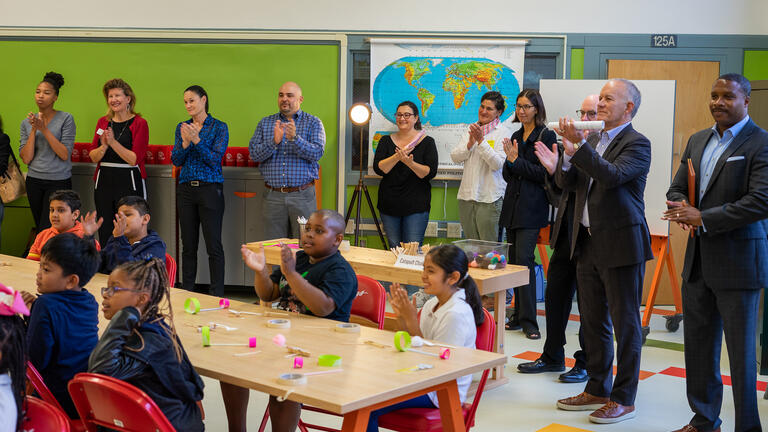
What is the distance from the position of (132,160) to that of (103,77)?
4.55 ft

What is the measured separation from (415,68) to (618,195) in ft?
11.9

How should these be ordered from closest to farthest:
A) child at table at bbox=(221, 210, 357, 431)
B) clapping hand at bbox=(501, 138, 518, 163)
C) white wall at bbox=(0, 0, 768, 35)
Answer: child at table at bbox=(221, 210, 357, 431), clapping hand at bbox=(501, 138, 518, 163), white wall at bbox=(0, 0, 768, 35)

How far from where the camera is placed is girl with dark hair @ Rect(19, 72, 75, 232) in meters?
6.79

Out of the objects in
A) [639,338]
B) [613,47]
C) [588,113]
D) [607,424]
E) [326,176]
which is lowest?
[607,424]

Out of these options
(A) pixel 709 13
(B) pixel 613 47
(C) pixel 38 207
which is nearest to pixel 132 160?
(C) pixel 38 207

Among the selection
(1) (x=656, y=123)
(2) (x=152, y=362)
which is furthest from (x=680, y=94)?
(2) (x=152, y=362)

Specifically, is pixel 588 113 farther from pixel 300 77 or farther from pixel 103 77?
pixel 103 77

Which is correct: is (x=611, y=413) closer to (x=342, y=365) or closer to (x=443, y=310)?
(x=443, y=310)

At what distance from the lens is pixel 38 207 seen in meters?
6.98

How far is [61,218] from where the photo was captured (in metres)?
4.75

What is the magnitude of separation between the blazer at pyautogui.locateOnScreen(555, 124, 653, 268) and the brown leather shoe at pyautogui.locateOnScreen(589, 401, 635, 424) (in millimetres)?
704

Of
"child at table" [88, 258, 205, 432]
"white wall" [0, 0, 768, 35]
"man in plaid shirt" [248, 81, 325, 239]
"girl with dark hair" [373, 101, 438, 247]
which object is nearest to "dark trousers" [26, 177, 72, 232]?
"white wall" [0, 0, 768, 35]

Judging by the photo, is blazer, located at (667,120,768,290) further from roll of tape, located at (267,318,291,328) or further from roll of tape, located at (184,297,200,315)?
roll of tape, located at (184,297,200,315)

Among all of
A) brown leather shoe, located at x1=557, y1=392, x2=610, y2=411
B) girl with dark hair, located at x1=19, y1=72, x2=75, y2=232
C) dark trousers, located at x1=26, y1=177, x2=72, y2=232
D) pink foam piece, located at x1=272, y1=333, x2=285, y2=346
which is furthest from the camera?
dark trousers, located at x1=26, y1=177, x2=72, y2=232
